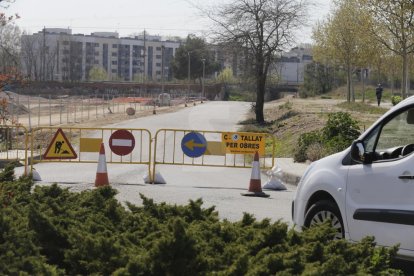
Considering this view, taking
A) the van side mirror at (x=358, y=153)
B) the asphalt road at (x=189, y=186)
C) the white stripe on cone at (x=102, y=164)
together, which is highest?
the van side mirror at (x=358, y=153)

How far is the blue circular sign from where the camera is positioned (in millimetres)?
17547

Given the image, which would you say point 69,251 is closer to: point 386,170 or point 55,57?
point 386,170

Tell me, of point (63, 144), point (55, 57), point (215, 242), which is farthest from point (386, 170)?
point (55, 57)

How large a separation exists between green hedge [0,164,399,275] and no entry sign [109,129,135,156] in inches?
416

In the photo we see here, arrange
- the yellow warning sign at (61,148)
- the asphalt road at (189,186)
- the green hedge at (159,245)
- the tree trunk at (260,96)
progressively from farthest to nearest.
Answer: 1. the tree trunk at (260,96)
2. the yellow warning sign at (61,148)
3. the asphalt road at (189,186)
4. the green hedge at (159,245)

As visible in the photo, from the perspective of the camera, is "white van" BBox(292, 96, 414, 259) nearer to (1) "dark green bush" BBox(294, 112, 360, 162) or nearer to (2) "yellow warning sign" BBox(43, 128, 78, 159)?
(2) "yellow warning sign" BBox(43, 128, 78, 159)

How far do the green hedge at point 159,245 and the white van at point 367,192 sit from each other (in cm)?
101

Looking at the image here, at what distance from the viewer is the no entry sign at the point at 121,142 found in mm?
17297

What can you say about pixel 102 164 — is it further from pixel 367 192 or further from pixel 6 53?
pixel 6 53

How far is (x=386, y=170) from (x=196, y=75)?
136614 millimetres

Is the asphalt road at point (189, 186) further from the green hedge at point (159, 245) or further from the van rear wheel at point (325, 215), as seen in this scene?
the green hedge at point (159, 245)

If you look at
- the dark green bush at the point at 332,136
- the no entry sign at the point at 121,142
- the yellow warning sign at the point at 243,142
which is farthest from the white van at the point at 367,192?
the dark green bush at the point at 332,136

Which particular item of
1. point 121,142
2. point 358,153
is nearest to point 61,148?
point 121,142

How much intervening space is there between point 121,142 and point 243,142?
2874 millimetres
